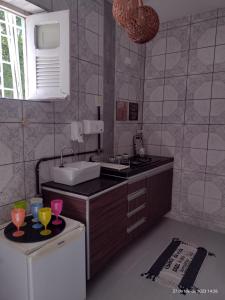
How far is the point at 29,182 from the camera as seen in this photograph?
168 centimetres

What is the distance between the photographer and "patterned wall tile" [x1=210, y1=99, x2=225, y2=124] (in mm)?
2407

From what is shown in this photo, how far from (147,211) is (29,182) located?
121cm

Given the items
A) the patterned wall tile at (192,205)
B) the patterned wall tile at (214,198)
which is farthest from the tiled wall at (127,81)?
the patterned wall tile at (214,198)

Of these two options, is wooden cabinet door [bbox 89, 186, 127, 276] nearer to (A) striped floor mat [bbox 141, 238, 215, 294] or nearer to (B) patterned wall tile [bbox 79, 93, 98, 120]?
(A) striped floor mat [bbox 141, 238, 215, 294]

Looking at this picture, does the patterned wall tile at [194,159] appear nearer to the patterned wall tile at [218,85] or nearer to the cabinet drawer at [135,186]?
the patterned wall tile at [218,85]

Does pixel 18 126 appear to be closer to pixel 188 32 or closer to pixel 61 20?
pixel 61 20

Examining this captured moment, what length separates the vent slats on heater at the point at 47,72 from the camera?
5.10ft

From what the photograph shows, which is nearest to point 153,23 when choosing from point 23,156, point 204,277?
point 23,156

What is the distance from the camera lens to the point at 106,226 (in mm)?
1675

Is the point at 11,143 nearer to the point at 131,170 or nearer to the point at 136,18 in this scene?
the point at 131,170

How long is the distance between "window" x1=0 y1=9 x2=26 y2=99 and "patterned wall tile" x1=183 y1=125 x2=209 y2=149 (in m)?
1.83

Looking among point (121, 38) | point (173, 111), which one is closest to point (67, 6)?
point (121, 38)

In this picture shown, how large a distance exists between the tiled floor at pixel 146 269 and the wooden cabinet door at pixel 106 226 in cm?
17

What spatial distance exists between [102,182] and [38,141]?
1.92 feet
